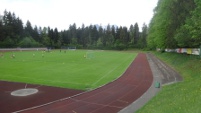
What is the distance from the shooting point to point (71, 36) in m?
185

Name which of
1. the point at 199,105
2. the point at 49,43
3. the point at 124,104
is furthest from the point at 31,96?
the point at 49,43

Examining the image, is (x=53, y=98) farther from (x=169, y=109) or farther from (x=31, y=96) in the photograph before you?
(x=169, y=109)

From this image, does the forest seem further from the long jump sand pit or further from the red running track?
the long jump sand pit

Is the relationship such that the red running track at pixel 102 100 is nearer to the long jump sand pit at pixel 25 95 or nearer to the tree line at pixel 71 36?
the long jump sand pit at pixel 25 95

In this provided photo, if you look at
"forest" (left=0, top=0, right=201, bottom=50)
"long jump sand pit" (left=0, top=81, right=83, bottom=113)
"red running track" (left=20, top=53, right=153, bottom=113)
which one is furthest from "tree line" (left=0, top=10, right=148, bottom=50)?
"red running track" (left=20, top=53, right=153, bottom=113)

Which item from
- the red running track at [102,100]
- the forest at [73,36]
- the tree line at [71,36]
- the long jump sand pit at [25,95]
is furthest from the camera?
the tree line at [71,36]

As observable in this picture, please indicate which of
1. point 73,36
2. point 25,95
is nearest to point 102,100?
point 25,95

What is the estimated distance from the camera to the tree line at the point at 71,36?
134875 millimetres

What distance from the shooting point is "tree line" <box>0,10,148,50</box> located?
135 m

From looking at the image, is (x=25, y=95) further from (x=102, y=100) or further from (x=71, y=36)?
(x=71, y=36)

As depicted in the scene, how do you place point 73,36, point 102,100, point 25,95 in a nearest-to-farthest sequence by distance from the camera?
point 102,100, point 25,95, point 73,36

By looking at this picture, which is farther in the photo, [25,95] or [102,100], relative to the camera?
[25,95]

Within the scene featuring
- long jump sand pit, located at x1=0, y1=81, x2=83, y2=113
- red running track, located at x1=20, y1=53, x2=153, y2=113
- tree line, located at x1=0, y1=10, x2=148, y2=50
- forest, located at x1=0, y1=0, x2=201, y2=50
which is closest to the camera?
red running track, located at x1=20, y1=53, x2=153, y2=113

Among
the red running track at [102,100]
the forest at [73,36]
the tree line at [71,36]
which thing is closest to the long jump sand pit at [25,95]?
the red running track at [102,100]
